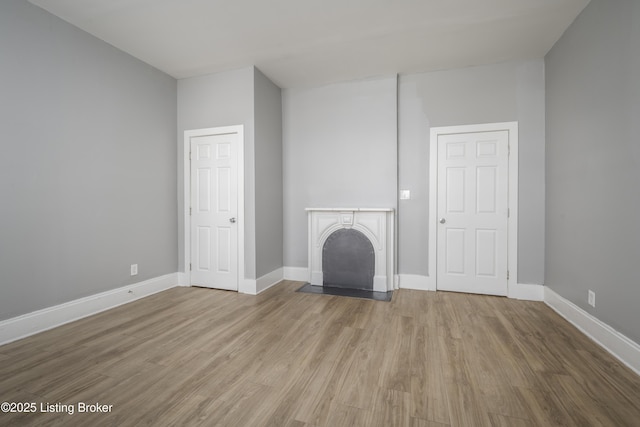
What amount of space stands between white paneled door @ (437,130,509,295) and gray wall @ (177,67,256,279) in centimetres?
251

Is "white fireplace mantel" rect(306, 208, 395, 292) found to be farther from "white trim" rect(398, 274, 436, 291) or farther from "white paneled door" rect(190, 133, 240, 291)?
"white paneled door" rect(190, 133, 240, 291)

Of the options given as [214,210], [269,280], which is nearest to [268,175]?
[214,210]

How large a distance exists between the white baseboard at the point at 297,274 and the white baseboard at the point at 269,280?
78 millimetres

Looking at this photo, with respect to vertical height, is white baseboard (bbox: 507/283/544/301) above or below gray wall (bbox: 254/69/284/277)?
below

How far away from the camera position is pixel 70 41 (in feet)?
9.05

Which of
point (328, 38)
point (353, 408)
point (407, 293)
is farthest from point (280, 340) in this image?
point (328, 38)

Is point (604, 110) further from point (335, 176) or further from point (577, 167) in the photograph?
point (335, 176)

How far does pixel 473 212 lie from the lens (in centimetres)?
363

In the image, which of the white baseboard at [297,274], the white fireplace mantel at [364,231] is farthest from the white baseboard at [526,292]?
the white baseboard at [297,274]

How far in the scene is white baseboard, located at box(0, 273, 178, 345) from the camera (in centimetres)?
234

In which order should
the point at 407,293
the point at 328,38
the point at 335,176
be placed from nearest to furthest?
the point at 328,38
the point at 407,293
the point at 335,176

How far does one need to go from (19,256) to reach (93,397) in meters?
1.61

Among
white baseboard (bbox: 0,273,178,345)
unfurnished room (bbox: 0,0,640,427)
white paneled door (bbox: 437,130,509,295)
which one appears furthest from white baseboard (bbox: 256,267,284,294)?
white paneled door (bbox: 437,130,509,295)

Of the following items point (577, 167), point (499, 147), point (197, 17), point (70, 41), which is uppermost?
point (197, 17)
